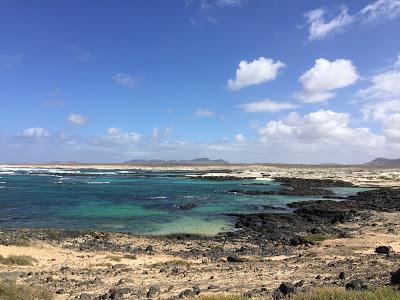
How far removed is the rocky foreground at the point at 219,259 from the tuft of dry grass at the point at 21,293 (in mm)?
712

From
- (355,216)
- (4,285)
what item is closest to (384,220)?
(355,216)

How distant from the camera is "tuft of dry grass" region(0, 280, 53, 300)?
11.8 metres

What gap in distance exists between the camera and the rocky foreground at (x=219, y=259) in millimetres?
14639

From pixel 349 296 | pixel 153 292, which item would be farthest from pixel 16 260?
pixel 349 296

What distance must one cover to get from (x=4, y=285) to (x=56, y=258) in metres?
10.1

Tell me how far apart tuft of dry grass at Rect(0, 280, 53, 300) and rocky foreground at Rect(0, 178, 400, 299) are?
71cm

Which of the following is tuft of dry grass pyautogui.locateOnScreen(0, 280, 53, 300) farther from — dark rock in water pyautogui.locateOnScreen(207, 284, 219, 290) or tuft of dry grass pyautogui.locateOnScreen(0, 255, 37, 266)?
tuft of dry grass pyautogui.locateOnScreen(0, 255, 37, 266)

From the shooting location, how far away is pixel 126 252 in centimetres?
2462

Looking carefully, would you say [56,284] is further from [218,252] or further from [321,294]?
[218,252]

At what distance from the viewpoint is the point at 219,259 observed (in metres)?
22.9

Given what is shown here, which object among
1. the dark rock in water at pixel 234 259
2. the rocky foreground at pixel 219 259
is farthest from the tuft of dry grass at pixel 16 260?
the dark rock in water at pixel 234 259

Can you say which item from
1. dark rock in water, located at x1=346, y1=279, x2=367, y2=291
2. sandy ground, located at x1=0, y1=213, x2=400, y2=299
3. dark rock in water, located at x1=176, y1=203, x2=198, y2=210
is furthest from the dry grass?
dark rock in water, located at x1=176, y1=203, x2=198, y2=210

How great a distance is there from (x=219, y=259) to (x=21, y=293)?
40.8 ft

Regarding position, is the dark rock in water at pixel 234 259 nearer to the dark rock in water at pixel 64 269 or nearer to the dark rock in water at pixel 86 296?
the dark rock in water at pixel 64 269
